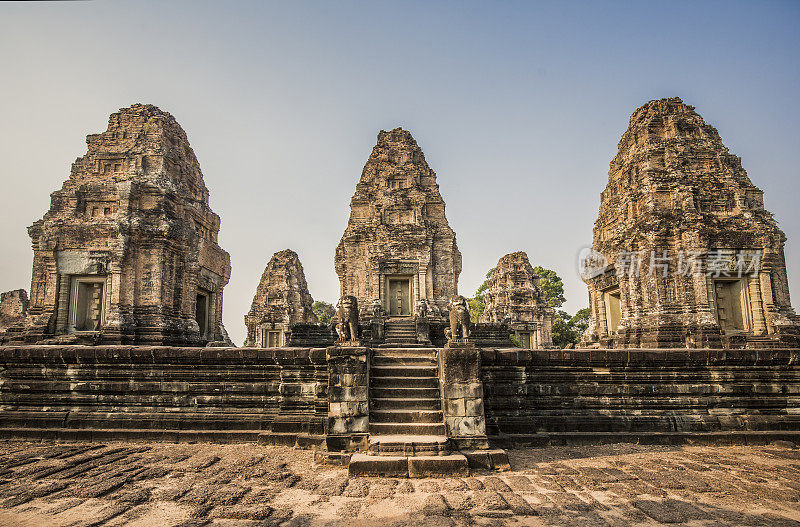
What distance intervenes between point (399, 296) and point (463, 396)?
13846 millimetres

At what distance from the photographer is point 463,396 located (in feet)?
19.5

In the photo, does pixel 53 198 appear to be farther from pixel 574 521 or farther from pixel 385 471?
pixel 574 521

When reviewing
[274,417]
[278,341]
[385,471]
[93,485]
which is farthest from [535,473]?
[278,341]

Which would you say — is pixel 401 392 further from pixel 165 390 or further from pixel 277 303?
pixel 277 303

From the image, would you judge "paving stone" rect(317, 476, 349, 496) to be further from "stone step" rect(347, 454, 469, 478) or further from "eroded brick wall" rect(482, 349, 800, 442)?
"eroded brick wall" rect(482, 349, 800, 442)

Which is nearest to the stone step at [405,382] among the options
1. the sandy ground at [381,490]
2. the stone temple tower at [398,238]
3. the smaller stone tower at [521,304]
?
the sandy ground at [381,490]

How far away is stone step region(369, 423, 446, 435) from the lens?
227 inches

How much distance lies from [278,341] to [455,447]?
25.2 metres

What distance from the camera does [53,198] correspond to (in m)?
12.7

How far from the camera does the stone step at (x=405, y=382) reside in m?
6.50

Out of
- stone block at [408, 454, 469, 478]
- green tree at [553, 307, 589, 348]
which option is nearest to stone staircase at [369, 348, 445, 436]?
stone block at [408, 454, 469, 478]

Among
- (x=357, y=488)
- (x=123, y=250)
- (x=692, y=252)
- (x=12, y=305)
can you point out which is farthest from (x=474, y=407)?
(x=12, y=305)

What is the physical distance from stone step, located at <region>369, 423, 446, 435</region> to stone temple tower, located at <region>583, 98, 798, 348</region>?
9.07m

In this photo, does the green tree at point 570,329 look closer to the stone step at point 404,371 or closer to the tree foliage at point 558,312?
the tree foliage at point 558,312
